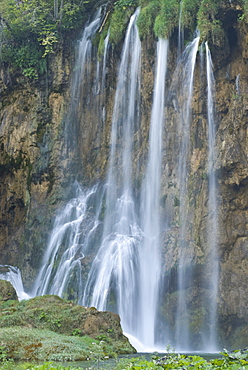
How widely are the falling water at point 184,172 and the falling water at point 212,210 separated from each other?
0.83 metres

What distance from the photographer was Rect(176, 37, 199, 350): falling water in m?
18.5

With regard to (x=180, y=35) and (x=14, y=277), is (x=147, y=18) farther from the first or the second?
(x=14, y=277)

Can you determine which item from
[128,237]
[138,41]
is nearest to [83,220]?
[128,237]

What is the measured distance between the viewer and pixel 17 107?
25844 mm

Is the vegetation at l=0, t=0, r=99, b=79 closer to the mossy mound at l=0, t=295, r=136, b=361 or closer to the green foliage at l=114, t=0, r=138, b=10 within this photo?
the green foliage at l=114, t=0, r=138, b=10

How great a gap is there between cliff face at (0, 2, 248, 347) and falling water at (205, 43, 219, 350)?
171 mm

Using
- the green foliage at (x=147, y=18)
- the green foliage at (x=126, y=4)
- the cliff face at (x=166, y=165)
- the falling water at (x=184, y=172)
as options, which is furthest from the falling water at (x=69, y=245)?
the green foliage at (x=126, y=4)

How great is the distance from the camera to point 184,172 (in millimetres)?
20578

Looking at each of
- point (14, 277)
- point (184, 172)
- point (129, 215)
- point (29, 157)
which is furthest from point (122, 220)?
point (29, 157)

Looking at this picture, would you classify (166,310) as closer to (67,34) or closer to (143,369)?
(143,369)

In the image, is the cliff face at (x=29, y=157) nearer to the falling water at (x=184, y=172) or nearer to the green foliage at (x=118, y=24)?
the green foliage at (x=118, y=24)

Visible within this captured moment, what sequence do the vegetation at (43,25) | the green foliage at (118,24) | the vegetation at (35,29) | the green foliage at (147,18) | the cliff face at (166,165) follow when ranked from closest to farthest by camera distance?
the cliff face at (166,165), the green foliage at (147,18), the green foliage at (118,24), the vegetation at (43,25), the vegetation at (35,29)

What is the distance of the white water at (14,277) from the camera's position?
831 inches

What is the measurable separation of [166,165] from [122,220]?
316 centimetres
